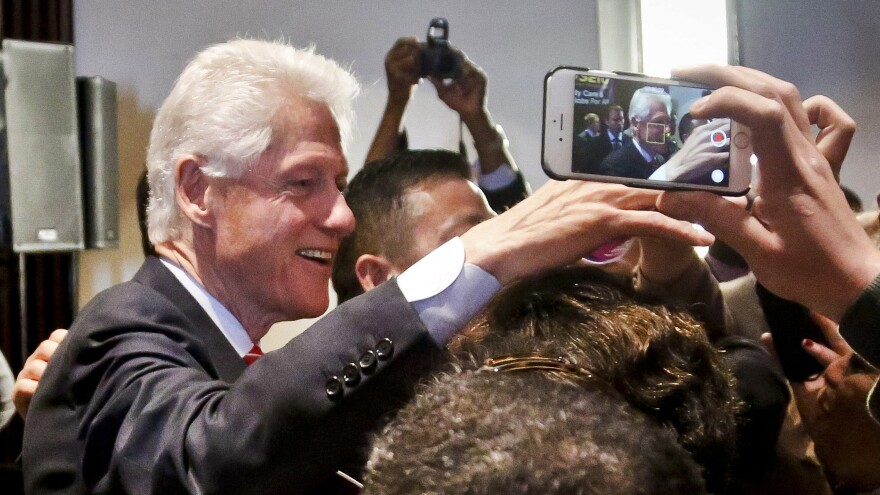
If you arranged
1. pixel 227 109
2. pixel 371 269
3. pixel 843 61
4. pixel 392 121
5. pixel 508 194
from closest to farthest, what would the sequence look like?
pixel 227 109
pixel 371 269
pixel 843 61
pixel 508 194
pixel 392 121

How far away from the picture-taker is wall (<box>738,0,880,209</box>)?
1.83 m

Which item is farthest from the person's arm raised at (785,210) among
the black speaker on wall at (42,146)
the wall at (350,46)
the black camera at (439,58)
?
the black speaker on wall at (42,146)

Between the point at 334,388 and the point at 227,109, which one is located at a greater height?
the point at 227,109

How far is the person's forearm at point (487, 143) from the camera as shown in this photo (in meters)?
2.31

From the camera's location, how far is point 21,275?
96.1 inches

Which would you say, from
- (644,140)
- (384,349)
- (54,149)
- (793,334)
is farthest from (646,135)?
(54,149)

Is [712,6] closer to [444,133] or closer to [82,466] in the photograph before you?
[444,133]

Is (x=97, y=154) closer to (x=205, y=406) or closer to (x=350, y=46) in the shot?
(x=350, y=46)

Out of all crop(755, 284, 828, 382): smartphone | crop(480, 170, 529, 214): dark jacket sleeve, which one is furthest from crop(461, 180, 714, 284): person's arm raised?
crop(480, 170, 529, 214): dark jacket sleeve

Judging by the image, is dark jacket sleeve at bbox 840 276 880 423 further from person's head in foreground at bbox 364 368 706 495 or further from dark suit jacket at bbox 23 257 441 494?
dark suit jacket at bbox 23 257 441 494

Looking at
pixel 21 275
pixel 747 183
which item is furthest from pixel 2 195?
pixel 747 183

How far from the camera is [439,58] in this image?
235cm

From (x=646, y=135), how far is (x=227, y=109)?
21.6 inches

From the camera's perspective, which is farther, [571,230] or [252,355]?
[252,355]
